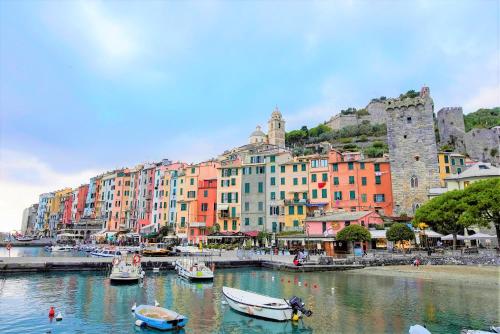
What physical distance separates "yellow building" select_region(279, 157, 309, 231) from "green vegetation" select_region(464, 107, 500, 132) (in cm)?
6880

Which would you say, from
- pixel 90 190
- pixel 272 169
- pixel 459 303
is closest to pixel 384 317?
pixel 459 303

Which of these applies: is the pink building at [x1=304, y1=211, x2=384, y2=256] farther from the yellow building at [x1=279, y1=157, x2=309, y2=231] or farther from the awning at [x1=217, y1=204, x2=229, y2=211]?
the awning at [x1=217, y1=204, x2=229, y2=211]

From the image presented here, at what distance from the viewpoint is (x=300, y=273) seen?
3441cm

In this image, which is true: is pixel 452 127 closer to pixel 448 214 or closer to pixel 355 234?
pixel 448 214

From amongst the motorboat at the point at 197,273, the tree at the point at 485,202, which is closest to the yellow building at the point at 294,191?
the tree at the point at 485,202

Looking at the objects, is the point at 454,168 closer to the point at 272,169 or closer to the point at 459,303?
the point at 272,169

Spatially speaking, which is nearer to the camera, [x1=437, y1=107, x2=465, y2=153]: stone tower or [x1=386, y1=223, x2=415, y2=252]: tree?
[x1=386, y1=223, x2=415, y2=252]: tree

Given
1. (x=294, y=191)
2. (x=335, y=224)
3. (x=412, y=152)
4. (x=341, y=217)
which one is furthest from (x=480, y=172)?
(x=294, y=191)

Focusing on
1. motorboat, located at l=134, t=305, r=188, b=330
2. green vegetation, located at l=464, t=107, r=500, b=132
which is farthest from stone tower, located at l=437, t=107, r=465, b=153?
motorboat, located at l=134, t=305, r=188, b=330

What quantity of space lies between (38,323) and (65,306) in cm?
354

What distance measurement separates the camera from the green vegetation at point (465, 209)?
35125 mm

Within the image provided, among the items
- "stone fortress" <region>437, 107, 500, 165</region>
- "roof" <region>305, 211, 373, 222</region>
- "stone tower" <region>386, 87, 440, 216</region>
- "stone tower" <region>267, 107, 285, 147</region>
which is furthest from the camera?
"stone tower" <region>267, 107, 285, 147</region>

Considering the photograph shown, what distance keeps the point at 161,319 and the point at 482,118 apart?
120902 mm

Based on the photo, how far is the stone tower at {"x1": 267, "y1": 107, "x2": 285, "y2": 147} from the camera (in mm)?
123188
